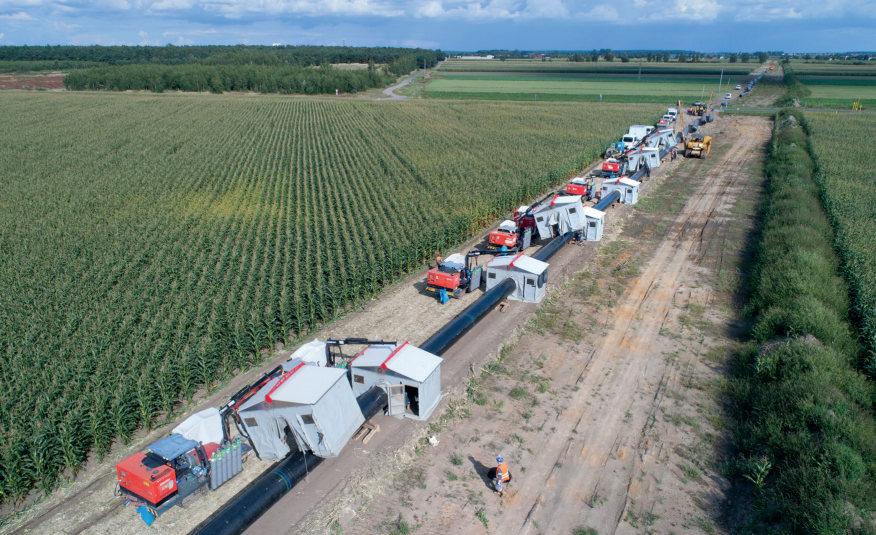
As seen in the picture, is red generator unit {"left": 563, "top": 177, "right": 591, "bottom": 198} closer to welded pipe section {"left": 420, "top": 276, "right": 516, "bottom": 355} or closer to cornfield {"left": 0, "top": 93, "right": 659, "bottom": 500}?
cornfield {"left": 0, "top": 93, "right": 659, "bottom": 500}

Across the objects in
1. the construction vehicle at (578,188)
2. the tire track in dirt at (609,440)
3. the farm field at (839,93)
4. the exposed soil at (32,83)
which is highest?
A: the exposed soil at (32,83)

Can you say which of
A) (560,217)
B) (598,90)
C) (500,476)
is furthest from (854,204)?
(598,90)

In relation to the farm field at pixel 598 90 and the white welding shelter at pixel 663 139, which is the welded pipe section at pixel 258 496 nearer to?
the white welding shelter at pixel 663 139

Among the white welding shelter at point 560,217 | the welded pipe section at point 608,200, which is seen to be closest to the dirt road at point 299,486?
the white welding shelter at point 560,217

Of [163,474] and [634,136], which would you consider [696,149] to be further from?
[163,474]

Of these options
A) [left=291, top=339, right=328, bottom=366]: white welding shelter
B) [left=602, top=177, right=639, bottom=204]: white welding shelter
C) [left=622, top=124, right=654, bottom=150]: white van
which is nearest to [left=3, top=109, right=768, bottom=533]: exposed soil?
[left=291, top=339, right=328, bottom=366]: white welding shelter

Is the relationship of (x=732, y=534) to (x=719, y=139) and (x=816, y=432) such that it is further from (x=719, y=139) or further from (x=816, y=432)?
(x=719, y=139)
